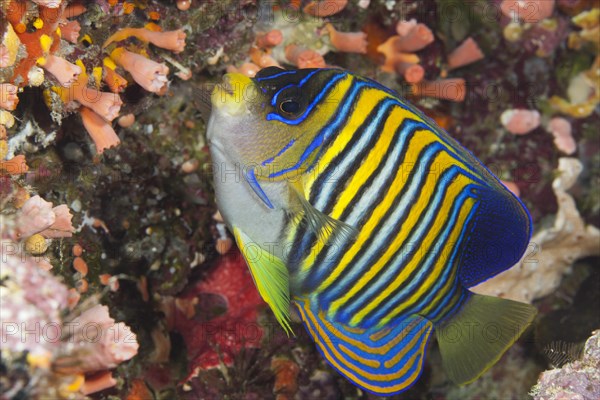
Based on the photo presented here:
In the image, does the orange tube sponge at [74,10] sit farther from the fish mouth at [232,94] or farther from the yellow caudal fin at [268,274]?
the yellow caudal fin at [268,274]

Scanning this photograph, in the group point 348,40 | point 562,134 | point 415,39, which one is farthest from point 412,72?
point 562,134

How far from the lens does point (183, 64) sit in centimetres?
303

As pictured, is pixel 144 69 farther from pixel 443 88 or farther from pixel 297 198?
pixel 443 88

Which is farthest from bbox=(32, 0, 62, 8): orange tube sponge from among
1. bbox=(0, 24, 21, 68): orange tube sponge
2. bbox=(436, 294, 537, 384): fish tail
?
bbox=(436, 294, 537, 384): fish tail

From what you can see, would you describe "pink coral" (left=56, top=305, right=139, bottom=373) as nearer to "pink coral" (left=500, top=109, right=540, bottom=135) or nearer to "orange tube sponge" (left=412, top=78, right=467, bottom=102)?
"orange tube sponge" (left=412, top=78, right=467, bottom=102)

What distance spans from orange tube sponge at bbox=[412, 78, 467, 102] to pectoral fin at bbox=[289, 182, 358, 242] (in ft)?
6.31

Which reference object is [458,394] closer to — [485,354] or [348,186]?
[485,354]

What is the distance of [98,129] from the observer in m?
2.65

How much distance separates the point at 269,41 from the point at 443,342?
1.97m

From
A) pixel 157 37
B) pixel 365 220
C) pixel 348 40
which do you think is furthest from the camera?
pixel 348 40

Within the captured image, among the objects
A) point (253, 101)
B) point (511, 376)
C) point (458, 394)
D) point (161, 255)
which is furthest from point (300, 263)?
point (511, 376)

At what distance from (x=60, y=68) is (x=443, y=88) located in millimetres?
2455

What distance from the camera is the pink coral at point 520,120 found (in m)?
3.95

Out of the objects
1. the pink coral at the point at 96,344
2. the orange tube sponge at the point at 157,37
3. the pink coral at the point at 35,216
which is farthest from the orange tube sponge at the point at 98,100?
the pink coral at the point at 96,344
